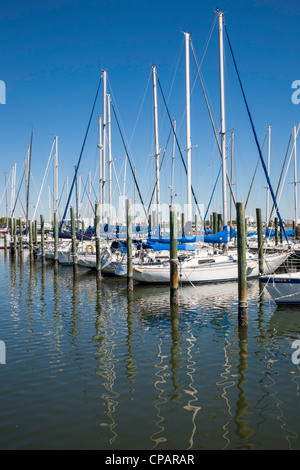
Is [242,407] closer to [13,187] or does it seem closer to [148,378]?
[148,378]

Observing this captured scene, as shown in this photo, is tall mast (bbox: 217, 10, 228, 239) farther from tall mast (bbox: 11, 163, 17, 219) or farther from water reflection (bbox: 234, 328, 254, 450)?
tall mast (bbox: 11, 163, 17, 219)

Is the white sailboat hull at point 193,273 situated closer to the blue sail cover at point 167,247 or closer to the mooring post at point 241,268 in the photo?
the blue sail cover at point 167,247

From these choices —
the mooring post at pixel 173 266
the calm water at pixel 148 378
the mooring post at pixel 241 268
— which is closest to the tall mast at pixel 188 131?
the mooring post at pixel 173 266

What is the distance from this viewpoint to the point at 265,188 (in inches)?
1668

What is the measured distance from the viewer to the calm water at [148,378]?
279 inches

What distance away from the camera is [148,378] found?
9.66 m

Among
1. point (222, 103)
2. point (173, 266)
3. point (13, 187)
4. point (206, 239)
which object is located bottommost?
point (173, 266)

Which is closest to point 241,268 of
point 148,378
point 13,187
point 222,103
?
point 148,378

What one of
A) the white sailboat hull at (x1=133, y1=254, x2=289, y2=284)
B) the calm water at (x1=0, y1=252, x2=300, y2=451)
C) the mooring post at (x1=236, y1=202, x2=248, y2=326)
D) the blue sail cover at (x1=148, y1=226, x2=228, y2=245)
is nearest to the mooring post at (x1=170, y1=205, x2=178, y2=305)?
the calm water at (x1=0, y1=252, x2=300, y2=451)

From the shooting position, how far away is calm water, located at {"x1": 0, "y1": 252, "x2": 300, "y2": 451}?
7.08 metres

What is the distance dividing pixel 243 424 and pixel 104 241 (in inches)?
1031

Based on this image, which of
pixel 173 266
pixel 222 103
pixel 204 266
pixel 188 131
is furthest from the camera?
pixel 188 131
